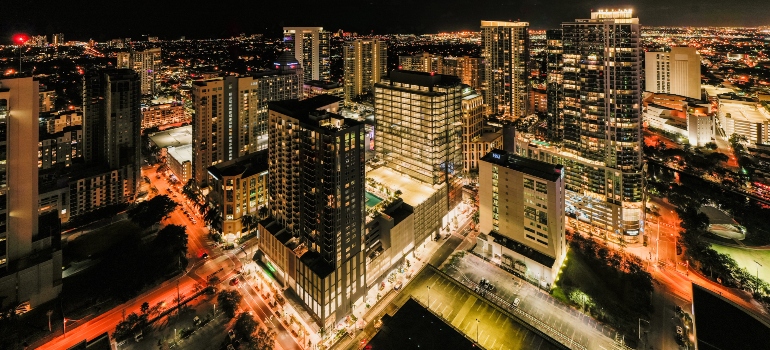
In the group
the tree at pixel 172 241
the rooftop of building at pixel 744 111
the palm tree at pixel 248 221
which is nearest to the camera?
the tree at pixel 172 241

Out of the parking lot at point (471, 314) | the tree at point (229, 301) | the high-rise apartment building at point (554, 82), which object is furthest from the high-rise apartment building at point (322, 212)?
the high-rise apartment building at point (554, 82)

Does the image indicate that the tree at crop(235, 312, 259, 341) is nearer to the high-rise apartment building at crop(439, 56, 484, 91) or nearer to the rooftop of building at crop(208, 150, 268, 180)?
the rooftop of building at crop(208, 150, 268, 180)

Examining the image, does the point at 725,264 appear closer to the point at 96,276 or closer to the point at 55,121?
the point at 96,276

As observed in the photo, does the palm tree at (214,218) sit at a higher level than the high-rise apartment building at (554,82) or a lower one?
lower

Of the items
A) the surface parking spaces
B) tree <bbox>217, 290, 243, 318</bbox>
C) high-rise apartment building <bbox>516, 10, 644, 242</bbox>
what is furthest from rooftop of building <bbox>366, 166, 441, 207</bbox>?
tree <bbox>217, 290, 243, 318</bbox>

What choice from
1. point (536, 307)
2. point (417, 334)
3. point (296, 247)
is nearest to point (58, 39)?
point (296, 247)

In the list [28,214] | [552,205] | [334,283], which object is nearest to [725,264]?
[552,205]

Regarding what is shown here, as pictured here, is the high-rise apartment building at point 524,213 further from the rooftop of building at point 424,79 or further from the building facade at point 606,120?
the rooftop of building at point 424,79
